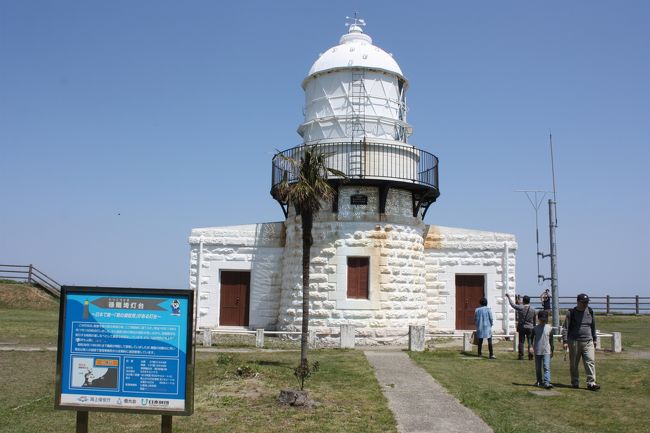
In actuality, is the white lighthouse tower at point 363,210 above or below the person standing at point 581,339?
above

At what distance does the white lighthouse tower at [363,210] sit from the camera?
65.1 ft

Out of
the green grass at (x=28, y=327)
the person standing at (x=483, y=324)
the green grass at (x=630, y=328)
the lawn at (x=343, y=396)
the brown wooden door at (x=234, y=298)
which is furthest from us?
the brown wooden door at (x=234, y=298)

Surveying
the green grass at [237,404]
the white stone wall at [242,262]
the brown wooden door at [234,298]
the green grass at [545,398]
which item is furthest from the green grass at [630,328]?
the brown wooden door at [234,298]

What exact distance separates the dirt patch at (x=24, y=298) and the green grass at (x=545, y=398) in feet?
70.7

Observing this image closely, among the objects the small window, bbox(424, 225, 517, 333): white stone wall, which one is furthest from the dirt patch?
bbox(424, 225, 517, 333): white stone wall

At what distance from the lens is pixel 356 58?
21.2 m

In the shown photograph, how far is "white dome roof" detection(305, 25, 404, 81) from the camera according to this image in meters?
21.1

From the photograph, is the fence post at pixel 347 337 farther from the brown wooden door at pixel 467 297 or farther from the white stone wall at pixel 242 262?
the brown wooden door at pixel 467 297

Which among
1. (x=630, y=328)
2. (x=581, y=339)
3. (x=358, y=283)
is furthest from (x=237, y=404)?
(x=630, y=328)

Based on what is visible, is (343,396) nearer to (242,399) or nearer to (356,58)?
(242,399)

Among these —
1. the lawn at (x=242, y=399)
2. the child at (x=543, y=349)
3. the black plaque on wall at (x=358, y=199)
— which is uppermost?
the black plaque on wall at (x=358, y=199)

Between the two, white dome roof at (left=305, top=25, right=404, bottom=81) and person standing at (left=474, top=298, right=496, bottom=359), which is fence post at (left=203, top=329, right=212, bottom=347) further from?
white dome roof at (left=305, top=25, right=404, bottom=81)

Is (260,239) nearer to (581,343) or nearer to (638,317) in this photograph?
(581,343)

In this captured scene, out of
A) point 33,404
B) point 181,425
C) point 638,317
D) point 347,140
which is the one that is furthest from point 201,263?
point 638,317
